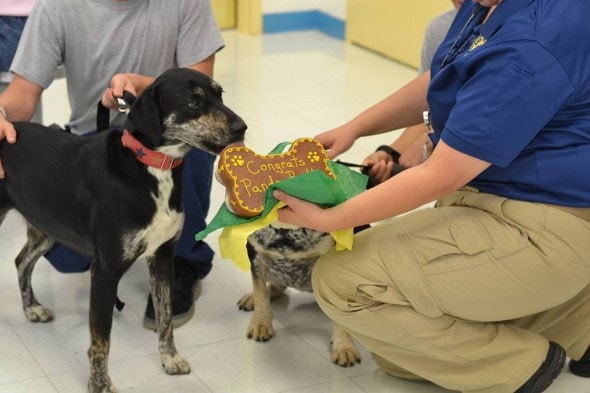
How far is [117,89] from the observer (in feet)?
7.74

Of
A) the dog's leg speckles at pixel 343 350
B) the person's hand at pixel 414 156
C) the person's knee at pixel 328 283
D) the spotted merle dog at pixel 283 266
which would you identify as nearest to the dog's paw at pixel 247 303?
the spotted merle dog at pixel 283 266

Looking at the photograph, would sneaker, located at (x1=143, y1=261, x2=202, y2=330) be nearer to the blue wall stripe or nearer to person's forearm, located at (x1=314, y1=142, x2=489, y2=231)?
person's forearm, located at (x1=314, y1=142, x2=489, y2=231)

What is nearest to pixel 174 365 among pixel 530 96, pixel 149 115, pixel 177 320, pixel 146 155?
pixel 177 320

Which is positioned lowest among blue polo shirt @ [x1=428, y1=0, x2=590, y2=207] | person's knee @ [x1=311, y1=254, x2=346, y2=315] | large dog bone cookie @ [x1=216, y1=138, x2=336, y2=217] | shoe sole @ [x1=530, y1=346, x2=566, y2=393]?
shoe sole @ [x1=530, y1=346, x2=566, y2=393]

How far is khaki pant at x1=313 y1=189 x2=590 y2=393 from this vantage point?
2029 millimetres

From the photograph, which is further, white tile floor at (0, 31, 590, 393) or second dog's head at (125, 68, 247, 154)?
white tile floor at (0, 31, 590, 393)

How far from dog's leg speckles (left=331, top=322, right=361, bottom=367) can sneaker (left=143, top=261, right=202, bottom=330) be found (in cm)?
47

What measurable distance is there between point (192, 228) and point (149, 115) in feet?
2.50

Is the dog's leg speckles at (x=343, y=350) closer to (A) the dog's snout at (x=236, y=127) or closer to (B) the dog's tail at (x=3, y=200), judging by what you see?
(A) the dog's snout at (x=236, y=127)

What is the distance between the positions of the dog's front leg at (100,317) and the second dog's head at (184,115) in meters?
0.34

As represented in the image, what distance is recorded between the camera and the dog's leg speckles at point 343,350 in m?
2.45

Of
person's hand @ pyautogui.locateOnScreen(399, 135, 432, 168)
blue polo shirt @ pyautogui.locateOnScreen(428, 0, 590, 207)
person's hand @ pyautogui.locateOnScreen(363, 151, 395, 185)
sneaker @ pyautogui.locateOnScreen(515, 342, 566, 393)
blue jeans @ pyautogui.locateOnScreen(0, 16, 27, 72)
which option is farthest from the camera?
blue jeans @ pyautogui.locateOnScreen(0, 16, 27, 72)

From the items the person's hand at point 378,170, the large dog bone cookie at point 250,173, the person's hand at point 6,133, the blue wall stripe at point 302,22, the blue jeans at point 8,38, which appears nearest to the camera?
the large dog bone cookie at point 250,173

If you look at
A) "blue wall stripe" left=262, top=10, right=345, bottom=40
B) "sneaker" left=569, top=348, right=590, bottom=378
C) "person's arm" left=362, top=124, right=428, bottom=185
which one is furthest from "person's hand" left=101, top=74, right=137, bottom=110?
"blue wall stripe" left=262, top=10, right=345, bottom=40
